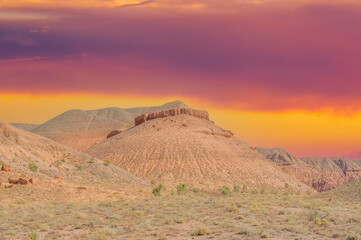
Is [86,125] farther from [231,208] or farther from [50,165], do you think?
[231,208]

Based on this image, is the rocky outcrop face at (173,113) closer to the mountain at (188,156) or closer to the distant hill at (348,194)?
the mountain at (188,156)

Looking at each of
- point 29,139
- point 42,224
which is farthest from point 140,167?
point 42,224

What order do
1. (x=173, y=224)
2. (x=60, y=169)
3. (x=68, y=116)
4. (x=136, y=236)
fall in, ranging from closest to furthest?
(x=136, y=236) → (x=173, y=224) → (x=60, y=169) → (x=68, y=116)

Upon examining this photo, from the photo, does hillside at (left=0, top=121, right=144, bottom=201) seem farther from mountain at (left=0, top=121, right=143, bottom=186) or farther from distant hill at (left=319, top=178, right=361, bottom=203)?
distant hill at (left=319, top=178, right=361, bottom=203)

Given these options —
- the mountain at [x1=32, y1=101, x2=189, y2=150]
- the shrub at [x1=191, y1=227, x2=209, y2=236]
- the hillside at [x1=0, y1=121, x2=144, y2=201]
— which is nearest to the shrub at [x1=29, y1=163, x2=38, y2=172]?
the hillside at [x1=0, y1=121, x2=144, y2=201]

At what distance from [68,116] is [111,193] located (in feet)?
462

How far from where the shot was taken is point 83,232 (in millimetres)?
19203

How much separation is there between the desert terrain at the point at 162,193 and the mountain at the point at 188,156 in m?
0.20

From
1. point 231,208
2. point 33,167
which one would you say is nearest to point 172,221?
point 231,208

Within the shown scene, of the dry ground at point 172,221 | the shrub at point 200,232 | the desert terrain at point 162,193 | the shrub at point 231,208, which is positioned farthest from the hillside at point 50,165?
the shrub at point 200,232

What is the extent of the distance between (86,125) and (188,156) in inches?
3481

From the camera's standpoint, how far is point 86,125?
153 m

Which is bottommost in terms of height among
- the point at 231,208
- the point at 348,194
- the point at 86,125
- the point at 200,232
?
the point at 200,232

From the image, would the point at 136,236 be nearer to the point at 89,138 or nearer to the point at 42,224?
the point at 42,224
